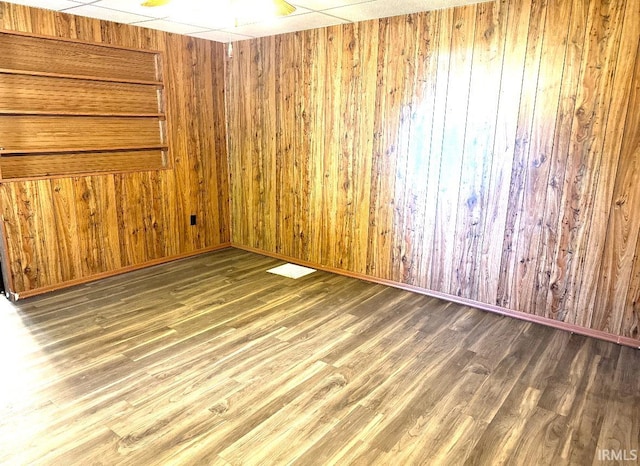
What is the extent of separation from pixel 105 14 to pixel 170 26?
1.90 feet

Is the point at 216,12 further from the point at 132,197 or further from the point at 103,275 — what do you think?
the point at 103,275

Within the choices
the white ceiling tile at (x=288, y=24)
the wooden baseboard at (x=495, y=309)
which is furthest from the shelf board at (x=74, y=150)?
the wooden baseboard at (x=495, y=309)

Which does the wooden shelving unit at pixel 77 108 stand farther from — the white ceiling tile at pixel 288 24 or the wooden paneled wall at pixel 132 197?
the white ceiling tile at pixel 288 24

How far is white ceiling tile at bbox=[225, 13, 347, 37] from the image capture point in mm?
3622

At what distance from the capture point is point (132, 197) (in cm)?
425

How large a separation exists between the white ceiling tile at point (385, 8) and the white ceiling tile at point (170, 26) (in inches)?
53.8

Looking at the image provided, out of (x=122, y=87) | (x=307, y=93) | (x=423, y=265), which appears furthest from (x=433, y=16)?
(x=122, y=87)

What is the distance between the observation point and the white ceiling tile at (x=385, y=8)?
124 inches

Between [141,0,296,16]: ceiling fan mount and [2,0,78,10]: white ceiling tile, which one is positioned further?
[2,0,78,10]: white ceiling tile

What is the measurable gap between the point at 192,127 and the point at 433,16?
2.60m

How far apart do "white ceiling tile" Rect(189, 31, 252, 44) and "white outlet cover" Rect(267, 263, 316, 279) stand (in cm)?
234

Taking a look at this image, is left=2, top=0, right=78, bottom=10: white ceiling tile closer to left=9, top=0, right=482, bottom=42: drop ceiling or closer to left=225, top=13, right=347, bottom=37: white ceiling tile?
left=9, top=0, right=482, bottom=42: drop ceiling
